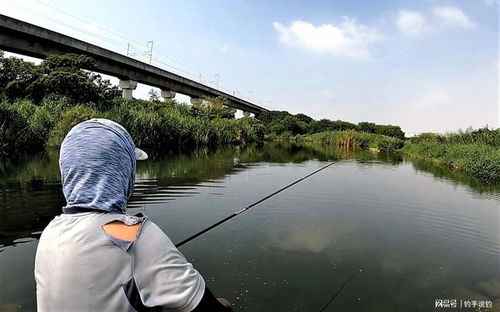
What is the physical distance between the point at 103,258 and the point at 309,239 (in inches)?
212

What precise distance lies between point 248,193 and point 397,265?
512 centimetres

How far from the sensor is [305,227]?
6.88 m

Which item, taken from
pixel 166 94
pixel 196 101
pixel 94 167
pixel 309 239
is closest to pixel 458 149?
pixel 309 239

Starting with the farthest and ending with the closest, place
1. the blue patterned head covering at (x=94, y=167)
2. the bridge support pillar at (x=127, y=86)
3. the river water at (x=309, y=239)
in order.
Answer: the bridge support pillar at (x=127, y=86), the river water at (x=309, y=239), the blue patterned head covering at (x=94, y=167)

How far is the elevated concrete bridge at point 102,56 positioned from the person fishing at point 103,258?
2526cm

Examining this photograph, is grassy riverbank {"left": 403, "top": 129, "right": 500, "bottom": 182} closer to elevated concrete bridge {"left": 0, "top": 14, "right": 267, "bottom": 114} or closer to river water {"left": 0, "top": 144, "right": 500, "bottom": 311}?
river water {"left": 0, "top": 144, "right": 500, "bottom": 311}

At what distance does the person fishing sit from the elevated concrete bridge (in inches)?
995

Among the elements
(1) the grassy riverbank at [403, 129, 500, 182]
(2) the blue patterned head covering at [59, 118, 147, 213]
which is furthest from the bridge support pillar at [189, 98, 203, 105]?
(2) the blue patterned head covering at [59, 118, 147, 213]

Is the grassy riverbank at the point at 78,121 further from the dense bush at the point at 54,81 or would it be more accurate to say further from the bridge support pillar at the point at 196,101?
the bridge support pillar at the point at 196,101

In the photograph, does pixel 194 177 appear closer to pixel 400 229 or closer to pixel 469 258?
pixel 400 229

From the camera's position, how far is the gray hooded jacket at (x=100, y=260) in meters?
1.12

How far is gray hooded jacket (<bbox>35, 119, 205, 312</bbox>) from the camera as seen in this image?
1.12 metres

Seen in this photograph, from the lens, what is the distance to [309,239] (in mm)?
6168

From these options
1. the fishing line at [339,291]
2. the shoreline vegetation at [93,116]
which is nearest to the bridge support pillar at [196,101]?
the shoreline vegetation at [93,116]
